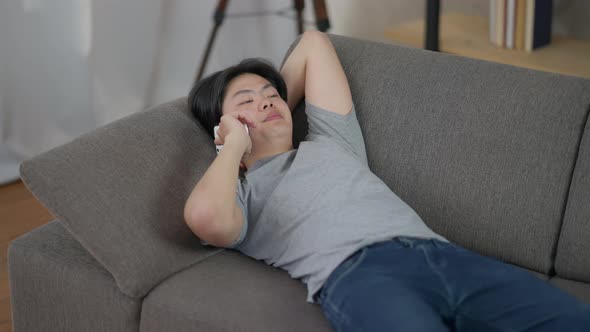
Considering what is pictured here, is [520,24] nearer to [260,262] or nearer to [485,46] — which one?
[485,46]

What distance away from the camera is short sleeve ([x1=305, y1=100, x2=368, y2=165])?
206 cm

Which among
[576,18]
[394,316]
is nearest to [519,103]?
[394,316]

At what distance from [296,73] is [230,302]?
0.69 m

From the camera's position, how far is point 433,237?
1844mm

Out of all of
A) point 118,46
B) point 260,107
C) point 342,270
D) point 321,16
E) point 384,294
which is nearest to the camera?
point 384,294

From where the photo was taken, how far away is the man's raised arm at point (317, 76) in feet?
6.88

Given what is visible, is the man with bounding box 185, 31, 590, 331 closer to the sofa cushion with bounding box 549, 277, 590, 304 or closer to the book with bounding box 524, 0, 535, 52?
the sofa cushion with bounding box 549, 277, 590, 304

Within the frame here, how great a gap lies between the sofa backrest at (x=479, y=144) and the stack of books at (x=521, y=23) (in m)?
1.03

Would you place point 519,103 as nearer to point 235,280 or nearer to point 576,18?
point 235,280

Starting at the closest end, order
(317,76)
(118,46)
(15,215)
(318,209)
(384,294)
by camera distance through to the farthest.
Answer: (384,294), (318,209), (317,76), (15,215), (118,46)

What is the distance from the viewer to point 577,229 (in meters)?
1.89

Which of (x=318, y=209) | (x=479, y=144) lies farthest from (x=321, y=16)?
(x=318, y=209)

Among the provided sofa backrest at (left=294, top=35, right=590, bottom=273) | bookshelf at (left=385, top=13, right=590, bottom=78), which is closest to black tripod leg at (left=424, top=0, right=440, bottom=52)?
bookshelf at (left=385, top=13, right=590, bottom=78)

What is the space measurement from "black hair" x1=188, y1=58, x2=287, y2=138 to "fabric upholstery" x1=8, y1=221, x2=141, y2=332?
0.42 m
